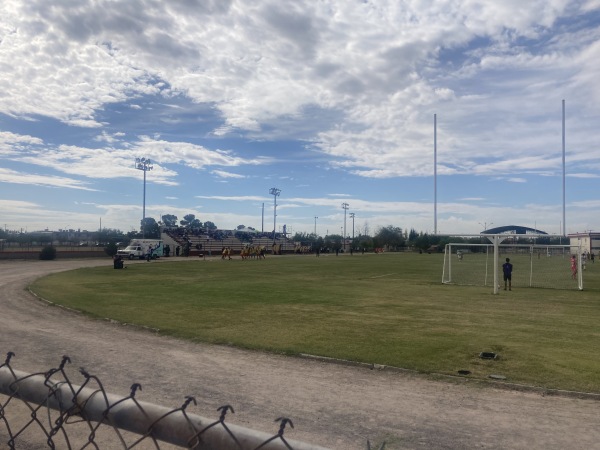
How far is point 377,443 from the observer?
17.5ft

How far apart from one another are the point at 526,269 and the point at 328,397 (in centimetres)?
3836

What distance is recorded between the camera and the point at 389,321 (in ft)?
45.2

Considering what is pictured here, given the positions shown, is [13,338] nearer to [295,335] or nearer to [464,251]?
[295,335]

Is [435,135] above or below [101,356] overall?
above

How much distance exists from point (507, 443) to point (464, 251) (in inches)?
2132

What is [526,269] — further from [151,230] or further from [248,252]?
[151,230]

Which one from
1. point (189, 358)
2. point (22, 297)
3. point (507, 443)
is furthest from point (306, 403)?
point (22, 297)

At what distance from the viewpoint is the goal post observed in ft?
86.5

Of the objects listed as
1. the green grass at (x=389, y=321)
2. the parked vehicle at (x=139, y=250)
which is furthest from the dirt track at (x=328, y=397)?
the parked vehicle at (x=139, y=250)

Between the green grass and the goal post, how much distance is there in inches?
118

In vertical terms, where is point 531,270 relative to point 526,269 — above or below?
above

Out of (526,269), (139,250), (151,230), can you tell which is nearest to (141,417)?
(526,269)

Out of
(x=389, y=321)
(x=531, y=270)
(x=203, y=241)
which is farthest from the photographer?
(x=203, y=241)

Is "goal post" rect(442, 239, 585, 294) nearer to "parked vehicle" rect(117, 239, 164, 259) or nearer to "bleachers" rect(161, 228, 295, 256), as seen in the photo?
"parked vehicle" rect(117, 239, 164, 259)
